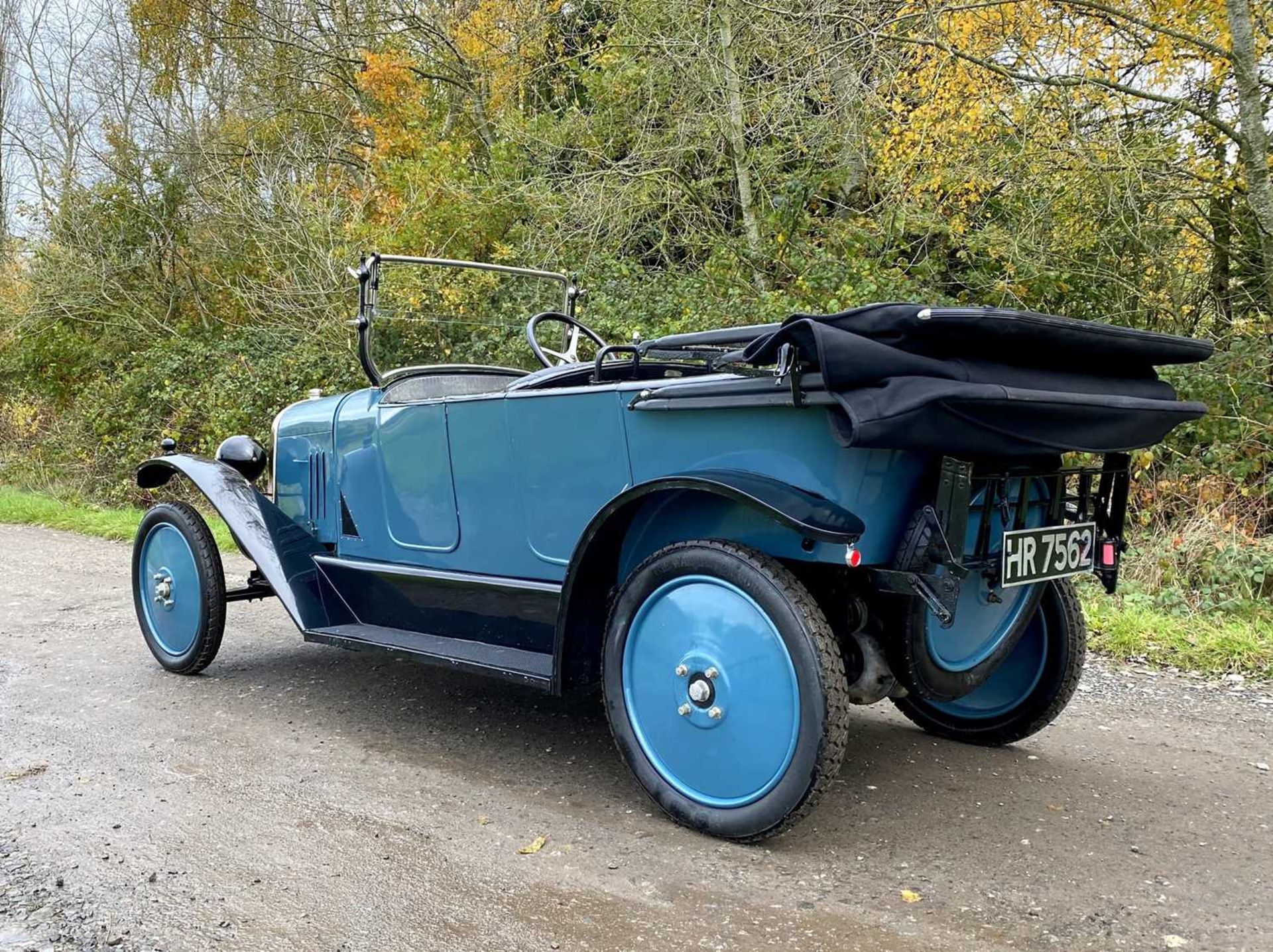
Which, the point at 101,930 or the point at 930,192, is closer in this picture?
the point at 101,930

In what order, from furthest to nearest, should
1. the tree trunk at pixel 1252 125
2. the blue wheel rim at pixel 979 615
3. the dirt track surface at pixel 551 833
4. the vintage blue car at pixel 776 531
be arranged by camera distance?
the tree trunk at pixel 1252 125 → the blue wheel rim at pixel 979 615 → the vintage blue car at pixel 776 531 → the dirt track surface at pixel 551 833

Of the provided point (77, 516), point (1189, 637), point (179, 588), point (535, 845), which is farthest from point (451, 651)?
point (77, 516)

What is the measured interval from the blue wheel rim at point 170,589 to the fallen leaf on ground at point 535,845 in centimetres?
229

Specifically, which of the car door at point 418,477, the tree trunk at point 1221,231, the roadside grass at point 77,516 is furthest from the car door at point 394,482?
the tree trunk at point 1221,231

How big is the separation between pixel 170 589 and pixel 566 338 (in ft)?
6.99

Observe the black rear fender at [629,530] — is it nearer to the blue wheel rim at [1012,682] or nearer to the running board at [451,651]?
the running board at [451,651]

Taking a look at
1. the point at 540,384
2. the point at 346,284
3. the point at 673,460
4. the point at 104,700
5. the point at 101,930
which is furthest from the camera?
the point at 346,284

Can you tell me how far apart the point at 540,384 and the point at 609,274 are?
6130mm

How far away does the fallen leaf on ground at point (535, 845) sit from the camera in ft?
8.71

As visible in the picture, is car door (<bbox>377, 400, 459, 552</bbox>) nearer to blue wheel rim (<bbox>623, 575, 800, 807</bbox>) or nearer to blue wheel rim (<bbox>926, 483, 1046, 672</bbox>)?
blue wheel rim (<bbox>623, 575, 800, 807</bbox>)

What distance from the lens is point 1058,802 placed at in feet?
9.87

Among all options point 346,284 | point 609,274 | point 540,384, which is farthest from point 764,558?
point 346,284

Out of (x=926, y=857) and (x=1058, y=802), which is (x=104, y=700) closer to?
(x=926, y=857)

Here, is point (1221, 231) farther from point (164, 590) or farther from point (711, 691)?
point (164, 590)
